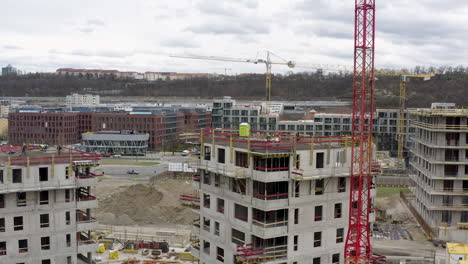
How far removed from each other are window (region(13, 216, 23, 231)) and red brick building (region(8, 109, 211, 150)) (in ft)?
347

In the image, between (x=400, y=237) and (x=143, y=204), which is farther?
(x=143, y=204)

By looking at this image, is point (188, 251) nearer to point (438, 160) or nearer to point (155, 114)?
point (438, 160)

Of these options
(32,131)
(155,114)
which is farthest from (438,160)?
(32,131)

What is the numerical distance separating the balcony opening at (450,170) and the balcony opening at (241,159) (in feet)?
122

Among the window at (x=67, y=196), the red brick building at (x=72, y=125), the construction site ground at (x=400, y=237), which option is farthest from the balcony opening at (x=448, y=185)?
the red brick building at (x=72, y=125)

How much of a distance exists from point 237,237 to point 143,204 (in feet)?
155

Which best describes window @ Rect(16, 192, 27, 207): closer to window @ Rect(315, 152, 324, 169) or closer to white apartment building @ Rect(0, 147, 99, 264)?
white apartment building @ Rect(0, 147, 99, 264)

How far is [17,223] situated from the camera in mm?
37469

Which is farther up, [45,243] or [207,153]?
[207,153]

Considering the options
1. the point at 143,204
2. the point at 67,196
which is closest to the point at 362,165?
the point at 67,196

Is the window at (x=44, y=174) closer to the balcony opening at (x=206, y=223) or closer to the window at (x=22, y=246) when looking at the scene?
the window at (x=22, y=246)

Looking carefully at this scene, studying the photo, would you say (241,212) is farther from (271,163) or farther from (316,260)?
(316,260)

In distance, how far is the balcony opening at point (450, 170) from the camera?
62.0 m

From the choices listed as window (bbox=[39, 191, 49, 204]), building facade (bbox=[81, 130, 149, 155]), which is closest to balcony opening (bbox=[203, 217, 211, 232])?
window (bbox=[39, 191, 49, 204])
